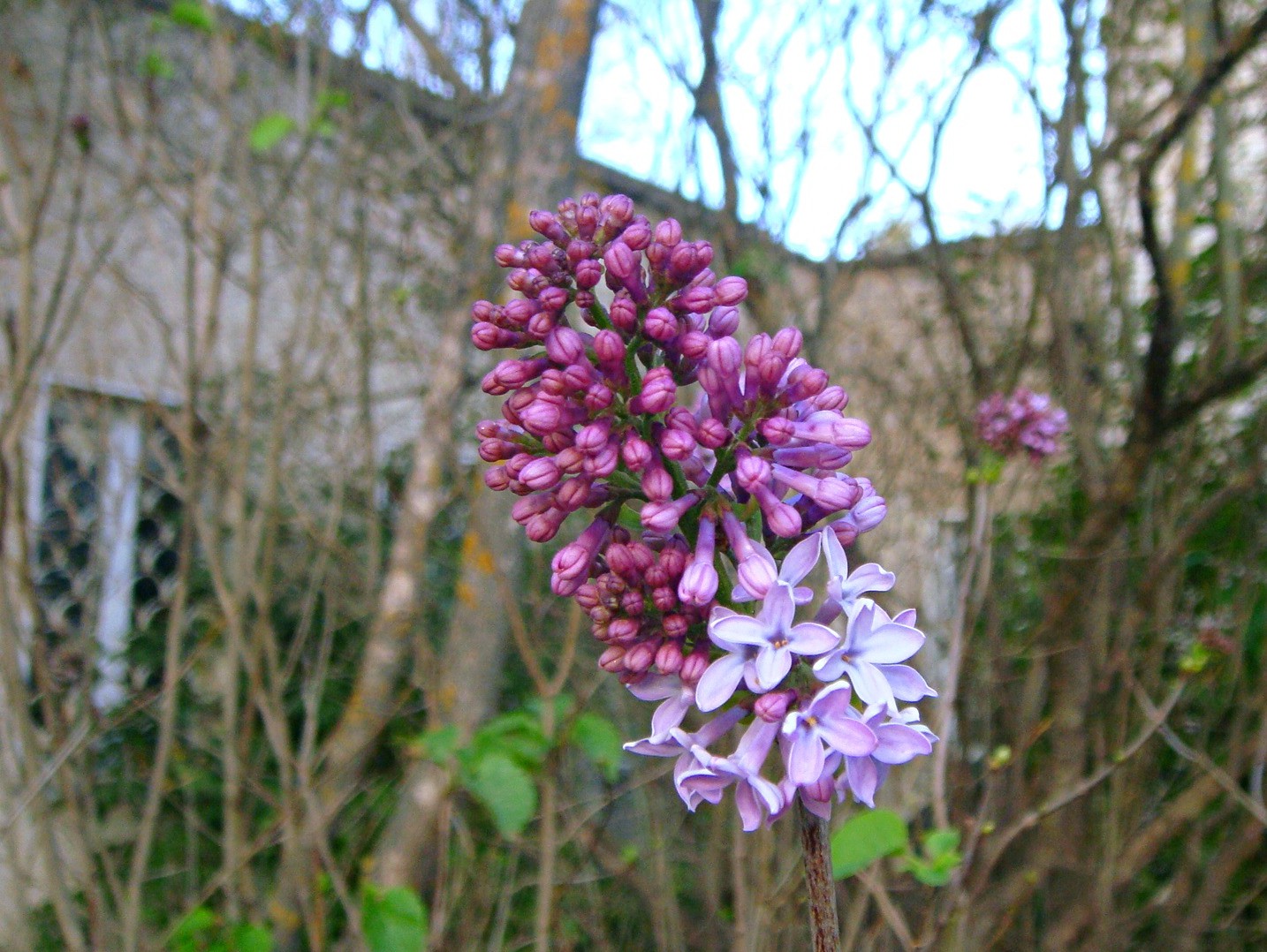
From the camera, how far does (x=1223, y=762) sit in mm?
4562

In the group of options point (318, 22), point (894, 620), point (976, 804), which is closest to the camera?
point (894, 620)

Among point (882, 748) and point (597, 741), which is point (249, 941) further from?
point (882, 748)

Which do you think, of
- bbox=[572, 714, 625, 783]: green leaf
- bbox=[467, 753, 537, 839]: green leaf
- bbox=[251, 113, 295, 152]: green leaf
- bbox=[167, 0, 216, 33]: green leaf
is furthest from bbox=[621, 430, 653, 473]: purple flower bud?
bbox=[167, 0, 216, 33]: green leaf

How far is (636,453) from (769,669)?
28 cm

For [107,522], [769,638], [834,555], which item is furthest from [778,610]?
[107,522]

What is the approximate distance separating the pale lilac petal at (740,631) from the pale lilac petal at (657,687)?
0.14 meters

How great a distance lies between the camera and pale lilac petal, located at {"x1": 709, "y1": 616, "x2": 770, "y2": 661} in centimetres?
96

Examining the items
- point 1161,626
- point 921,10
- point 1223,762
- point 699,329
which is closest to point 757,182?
point 921,10

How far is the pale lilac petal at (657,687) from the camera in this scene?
1.09 m

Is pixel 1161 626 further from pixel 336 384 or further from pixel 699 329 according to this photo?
pixel 336 384

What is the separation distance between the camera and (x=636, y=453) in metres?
1.05

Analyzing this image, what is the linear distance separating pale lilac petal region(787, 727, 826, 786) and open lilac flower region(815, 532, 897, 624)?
0.15 m

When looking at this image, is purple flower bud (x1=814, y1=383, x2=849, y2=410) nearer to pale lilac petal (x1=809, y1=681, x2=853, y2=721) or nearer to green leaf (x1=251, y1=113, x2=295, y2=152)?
pale lilac petal (x1=809, y1=681, x2=853, y2=721)

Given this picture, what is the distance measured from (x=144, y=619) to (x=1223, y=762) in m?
5.80
